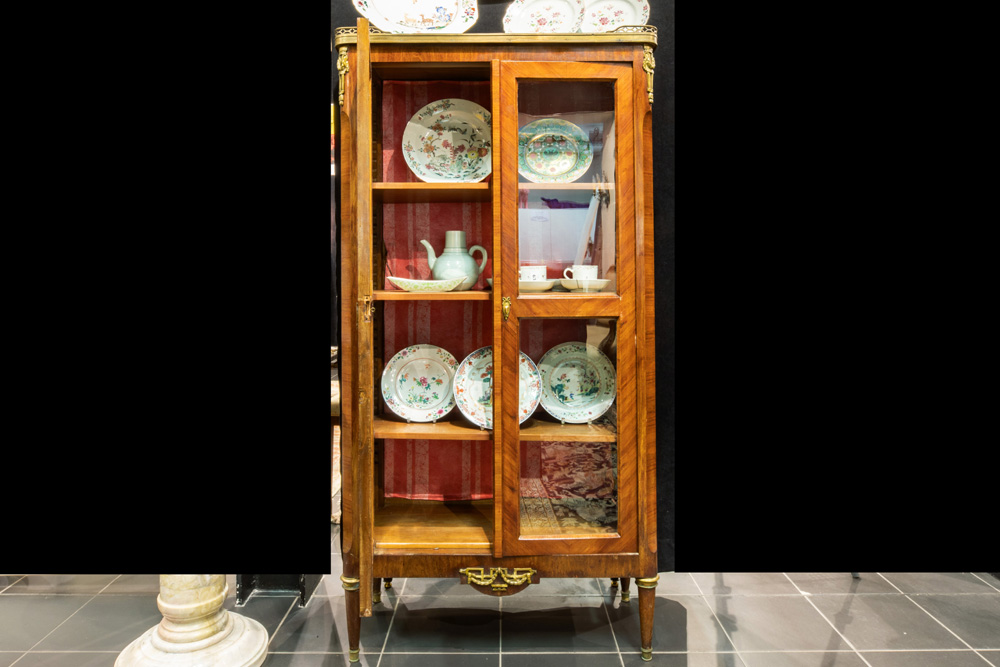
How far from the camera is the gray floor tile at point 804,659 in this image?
1769 millimetres

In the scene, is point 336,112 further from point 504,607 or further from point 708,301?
point 504,607

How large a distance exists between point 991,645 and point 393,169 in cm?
238

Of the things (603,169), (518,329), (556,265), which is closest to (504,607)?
(518,329)

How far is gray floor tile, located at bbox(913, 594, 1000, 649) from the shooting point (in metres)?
1.92

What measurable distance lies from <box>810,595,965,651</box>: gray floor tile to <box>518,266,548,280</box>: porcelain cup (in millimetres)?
1464

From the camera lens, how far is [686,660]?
5.94 ft

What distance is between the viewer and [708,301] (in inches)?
79.9

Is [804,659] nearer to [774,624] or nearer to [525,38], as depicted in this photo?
[774,624]

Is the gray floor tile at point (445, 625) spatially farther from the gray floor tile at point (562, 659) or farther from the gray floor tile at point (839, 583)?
the gray floor tile at point (839, 583)

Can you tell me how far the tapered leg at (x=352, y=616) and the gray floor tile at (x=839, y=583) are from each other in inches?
60.6
